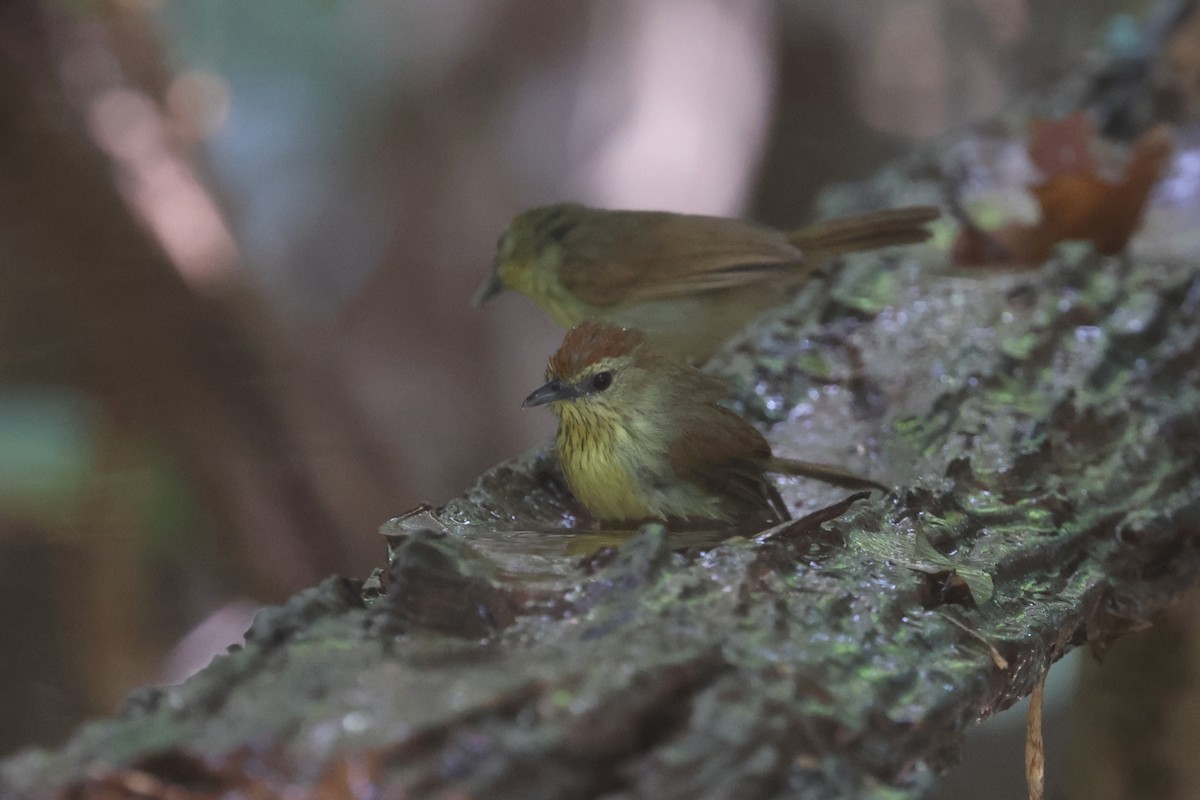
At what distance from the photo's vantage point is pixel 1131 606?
2.64 m

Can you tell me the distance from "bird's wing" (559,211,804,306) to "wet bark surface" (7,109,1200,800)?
0.51 metres

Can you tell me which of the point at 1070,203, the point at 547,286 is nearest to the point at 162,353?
the point at 547,286

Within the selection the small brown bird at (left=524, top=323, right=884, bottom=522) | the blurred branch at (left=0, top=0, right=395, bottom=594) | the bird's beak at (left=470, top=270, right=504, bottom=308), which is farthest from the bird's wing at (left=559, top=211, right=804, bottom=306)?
the blurred branch at (left=0, top=0, right=395, bottom=594)

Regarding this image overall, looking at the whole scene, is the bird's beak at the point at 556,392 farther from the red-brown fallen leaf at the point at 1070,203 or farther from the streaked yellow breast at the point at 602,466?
the red-brown fallen leaf at the point at 1070,203

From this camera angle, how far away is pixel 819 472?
95.1 inches

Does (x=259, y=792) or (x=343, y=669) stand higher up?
(x=343, y=669)

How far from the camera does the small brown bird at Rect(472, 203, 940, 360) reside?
3.49 meters

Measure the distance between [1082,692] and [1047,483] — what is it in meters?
1.51

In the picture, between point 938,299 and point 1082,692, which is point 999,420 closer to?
point 938,299

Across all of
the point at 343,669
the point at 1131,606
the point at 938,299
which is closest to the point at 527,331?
the point at 938,299

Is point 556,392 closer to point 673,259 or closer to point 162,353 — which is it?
point 673,259

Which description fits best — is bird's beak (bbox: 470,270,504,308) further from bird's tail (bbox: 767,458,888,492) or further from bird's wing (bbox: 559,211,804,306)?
bird's tail (bbox: 767,458,888,492)

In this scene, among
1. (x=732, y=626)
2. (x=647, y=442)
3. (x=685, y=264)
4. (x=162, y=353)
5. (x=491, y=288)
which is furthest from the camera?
(x=162, y=353)

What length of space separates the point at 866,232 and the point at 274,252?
10.2ft
